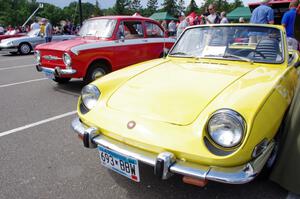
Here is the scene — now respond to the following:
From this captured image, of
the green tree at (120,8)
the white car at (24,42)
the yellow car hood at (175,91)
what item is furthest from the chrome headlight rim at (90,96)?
the green tree at (120,8)

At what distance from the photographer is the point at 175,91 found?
2582 millimetres

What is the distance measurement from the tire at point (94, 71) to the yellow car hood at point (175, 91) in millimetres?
3227

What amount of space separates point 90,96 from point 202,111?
1.28 m

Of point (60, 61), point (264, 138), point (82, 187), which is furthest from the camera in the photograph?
point (60, 61)

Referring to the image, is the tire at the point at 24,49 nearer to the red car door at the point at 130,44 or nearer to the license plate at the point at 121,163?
the red car door at the point at 130,44

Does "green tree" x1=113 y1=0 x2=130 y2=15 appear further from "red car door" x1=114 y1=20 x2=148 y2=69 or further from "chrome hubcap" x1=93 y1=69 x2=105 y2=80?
"chrome hubcap" x1=93 y1=69 x2=105 y2=80

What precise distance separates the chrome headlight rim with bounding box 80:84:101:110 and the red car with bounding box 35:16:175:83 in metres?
2.88

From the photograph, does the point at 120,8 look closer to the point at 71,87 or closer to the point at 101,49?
the point at 71,87

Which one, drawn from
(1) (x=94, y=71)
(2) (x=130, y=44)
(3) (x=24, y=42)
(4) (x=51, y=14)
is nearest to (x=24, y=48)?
(3) (x=24, y=42)

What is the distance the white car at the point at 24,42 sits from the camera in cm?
1343

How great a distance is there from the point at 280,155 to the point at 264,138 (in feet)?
1.71

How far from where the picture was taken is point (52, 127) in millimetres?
4160

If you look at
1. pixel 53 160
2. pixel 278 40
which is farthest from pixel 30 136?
pixel 278 40

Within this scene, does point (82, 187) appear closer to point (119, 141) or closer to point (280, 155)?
point (119, 141)
